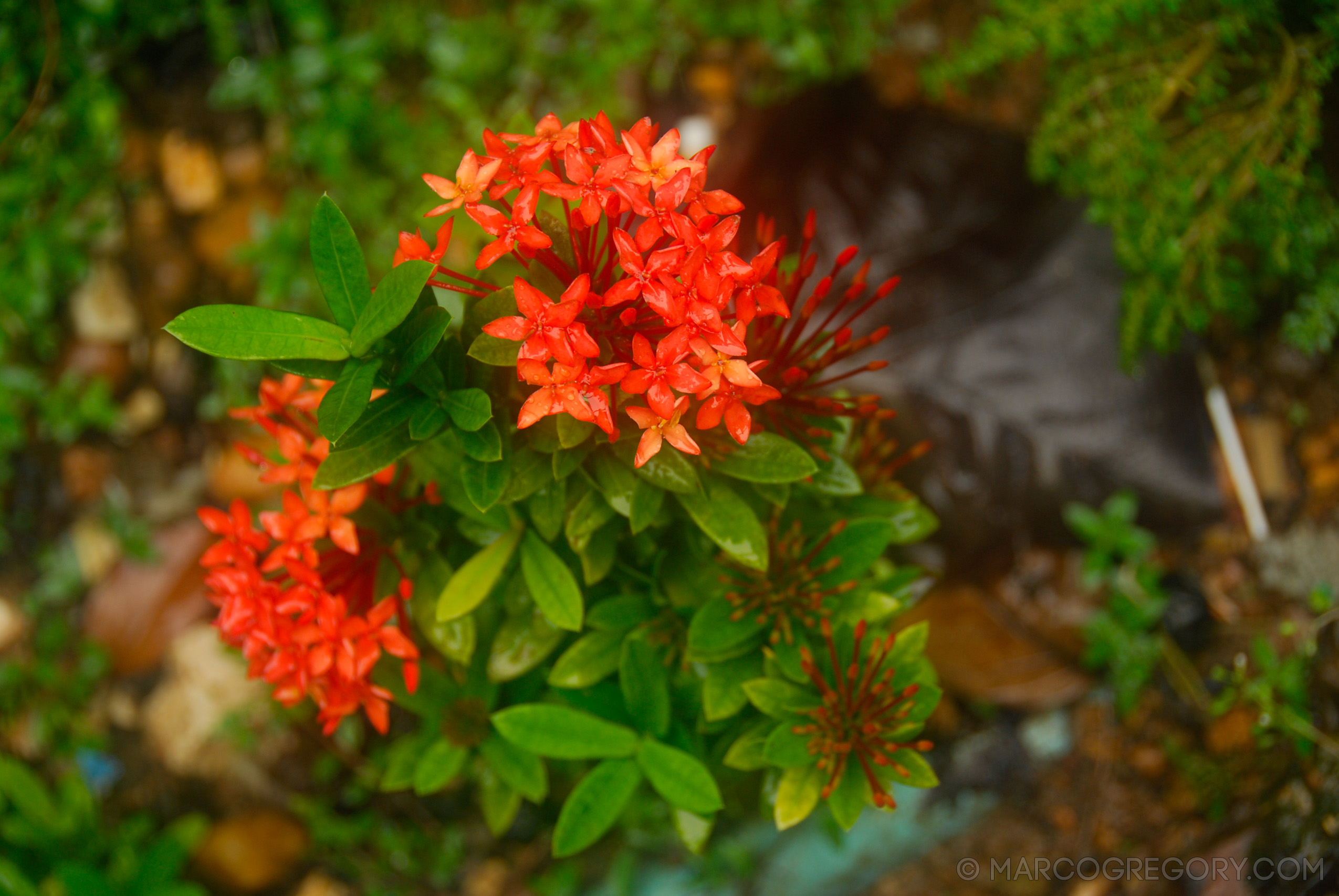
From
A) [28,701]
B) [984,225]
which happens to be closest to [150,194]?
[28,701]

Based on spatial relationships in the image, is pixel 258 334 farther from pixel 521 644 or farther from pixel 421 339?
pixel 521 644

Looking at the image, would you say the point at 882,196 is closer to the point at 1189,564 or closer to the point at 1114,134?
the point at 1114,134

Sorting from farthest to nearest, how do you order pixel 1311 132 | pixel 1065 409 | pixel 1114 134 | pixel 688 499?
pixel 1065 409 → pixel 1114 134 → pixel 1311 132 → pixel 688 499

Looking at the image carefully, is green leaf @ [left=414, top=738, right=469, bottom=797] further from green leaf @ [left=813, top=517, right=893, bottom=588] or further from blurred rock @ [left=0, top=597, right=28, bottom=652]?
blurred rock @ [left=0, top=597, right=28, bottom=652]

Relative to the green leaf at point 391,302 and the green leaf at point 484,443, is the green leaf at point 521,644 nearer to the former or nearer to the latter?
the green leaf at point 484,443

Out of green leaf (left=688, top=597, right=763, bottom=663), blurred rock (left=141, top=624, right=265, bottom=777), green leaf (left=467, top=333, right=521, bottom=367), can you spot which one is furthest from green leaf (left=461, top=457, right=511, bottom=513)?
blurred rock (left=141, top=624, right=265, bottom=777)

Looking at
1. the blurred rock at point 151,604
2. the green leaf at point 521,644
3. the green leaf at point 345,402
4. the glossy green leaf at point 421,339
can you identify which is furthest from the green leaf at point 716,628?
the blurred rock at point 151,604

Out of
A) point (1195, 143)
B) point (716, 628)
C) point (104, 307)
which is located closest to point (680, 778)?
point (716, 628)
